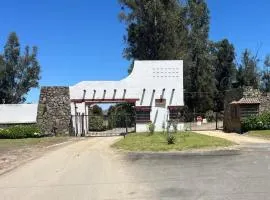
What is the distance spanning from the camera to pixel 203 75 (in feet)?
234

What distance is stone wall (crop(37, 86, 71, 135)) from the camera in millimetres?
43062

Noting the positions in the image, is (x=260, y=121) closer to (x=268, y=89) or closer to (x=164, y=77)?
(x=164, y=77)

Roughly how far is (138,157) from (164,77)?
22.9 meters

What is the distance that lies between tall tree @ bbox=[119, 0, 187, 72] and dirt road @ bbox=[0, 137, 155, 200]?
37281 millimetres

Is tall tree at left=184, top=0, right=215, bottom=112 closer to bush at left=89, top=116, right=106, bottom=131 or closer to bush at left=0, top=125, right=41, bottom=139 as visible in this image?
bush at left=89, top=116, right=106, bottom=131

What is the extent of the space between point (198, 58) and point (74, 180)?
56979mm

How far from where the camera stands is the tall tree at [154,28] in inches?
2264

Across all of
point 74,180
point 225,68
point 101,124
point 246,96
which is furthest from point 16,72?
point 74,180

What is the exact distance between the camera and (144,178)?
48.0 feet

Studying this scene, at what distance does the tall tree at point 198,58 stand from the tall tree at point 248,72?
14943 mm

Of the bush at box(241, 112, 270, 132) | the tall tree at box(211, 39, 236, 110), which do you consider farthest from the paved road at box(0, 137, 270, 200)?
the tall tree at box(211, 39, 236, 110)

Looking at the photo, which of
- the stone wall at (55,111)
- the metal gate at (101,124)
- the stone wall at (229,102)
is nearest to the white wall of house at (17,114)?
the metal gate at (101,124)

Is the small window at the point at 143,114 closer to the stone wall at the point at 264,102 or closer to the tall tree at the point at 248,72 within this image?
the stone wall at the point at 264,102

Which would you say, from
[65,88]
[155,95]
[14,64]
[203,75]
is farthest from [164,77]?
[14,64]
